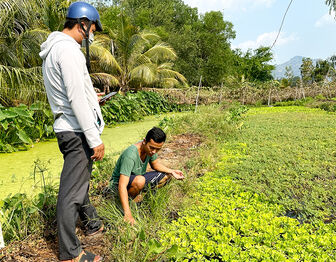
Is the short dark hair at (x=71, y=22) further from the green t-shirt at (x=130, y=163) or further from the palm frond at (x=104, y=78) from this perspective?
the palm frond at (x=104, y=78)

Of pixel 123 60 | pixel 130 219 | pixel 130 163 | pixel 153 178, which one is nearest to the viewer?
pixel 130 219

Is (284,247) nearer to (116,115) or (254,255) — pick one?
(254,255)

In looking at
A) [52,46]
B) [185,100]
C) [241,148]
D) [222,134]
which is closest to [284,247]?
[52,46]

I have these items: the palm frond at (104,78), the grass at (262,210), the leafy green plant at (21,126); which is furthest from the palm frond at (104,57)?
the grass at (262,210)

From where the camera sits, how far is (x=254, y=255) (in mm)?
2057

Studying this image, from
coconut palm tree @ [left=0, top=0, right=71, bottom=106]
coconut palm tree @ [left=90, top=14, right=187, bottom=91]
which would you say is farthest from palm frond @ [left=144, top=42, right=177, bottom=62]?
coconut palm tree @ [left=0, top=0, right=71, bottom=106]

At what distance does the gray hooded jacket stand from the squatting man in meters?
0.60

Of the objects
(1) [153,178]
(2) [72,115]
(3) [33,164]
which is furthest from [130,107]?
(2) [72,115]

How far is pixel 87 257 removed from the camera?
6.08 ft

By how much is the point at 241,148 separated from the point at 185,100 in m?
9.37

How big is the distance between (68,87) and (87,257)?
121 centimetres

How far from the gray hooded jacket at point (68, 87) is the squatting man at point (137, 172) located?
0.60 metres

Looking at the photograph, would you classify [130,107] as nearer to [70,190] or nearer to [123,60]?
[123,60]

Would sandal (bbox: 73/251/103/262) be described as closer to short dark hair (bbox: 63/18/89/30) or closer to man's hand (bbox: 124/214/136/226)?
man's hand (bbox: 124/214/136/226)
